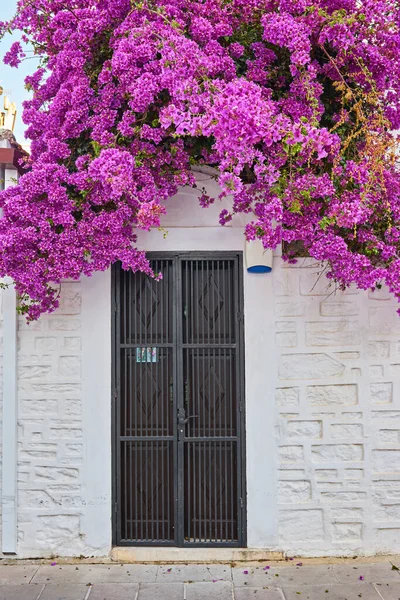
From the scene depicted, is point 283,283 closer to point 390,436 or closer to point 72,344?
point 390,436

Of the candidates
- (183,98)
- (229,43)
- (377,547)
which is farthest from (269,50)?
(377,547)

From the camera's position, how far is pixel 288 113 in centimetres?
397

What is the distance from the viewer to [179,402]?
454cm

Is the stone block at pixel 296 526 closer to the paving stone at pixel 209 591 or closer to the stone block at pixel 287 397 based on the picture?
the paving stone at pixel 209 591

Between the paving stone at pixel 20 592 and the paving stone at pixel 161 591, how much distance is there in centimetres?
73

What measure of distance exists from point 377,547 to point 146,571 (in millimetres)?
1786

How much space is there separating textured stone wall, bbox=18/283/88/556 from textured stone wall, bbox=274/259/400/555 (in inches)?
62.7

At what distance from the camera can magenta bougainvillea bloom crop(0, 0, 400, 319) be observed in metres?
3.71

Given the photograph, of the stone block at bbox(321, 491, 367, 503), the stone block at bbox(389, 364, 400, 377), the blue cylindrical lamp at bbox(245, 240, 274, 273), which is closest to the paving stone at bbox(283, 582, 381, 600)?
the stone block at bbox(321, 491, 367, 503)

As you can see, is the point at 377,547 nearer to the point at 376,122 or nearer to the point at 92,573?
the point at 92,573

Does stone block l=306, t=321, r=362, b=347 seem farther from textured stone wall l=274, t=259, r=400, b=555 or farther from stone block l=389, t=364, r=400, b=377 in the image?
stone block l=389, t=364, r=400, b=377

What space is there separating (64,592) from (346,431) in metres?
2.37

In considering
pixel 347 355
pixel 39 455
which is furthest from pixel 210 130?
pixel 39 455

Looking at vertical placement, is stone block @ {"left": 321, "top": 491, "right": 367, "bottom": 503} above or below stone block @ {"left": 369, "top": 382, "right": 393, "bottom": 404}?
below
